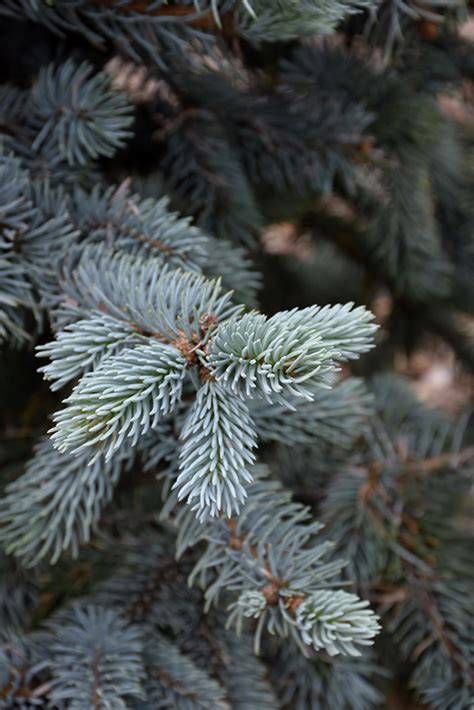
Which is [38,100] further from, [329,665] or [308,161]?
[329,665]

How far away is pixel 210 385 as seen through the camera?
41cm

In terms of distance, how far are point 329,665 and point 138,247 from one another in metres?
0.40

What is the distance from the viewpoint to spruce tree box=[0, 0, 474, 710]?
0.41 meters

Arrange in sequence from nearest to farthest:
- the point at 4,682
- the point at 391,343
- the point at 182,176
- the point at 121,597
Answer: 1. the point at 4,682
2. the point at 121,597
3. the point at 182,176
4. the point at 391,343

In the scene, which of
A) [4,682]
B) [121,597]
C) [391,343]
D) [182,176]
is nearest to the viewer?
[4,682]

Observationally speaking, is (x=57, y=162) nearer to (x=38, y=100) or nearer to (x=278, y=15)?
(x=38, y=100)

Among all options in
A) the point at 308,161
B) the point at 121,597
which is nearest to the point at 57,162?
the point at 308,161

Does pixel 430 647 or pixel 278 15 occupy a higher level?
pixel 278 15

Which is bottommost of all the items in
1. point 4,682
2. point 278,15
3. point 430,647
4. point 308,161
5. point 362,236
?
point 4,682

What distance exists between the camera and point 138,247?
1.80 ft

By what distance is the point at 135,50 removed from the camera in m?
0.64

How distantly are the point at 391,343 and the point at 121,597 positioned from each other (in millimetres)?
750

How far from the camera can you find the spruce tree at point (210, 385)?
41 centimetres

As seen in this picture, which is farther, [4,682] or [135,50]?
[135,50]
